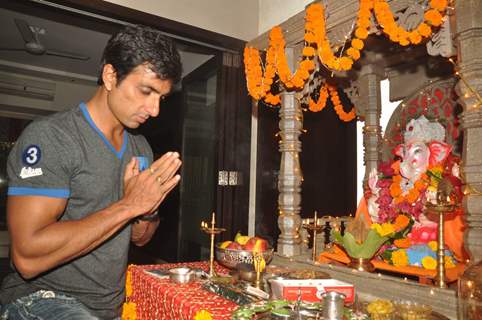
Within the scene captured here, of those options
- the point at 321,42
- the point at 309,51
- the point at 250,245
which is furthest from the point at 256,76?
the point at 250,245

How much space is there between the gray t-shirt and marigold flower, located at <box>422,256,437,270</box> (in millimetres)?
2252

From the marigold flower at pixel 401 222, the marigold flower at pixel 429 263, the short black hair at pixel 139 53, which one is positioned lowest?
the marigold flower at pixel 429 263

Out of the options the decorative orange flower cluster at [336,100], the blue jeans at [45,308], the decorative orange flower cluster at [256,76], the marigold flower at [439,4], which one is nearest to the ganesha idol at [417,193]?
the decorative orange flower cluster at [336,100]

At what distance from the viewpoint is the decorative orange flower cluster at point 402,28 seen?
201cm

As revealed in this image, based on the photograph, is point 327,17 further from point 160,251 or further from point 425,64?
point 160,251

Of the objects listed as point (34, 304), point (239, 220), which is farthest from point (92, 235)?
point (239, 220)

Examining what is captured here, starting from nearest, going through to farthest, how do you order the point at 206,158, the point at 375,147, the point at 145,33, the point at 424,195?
the point at 145,33
the point at 424,195
the point at 375,147
the point at 206,158

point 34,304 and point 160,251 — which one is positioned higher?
point 34,304

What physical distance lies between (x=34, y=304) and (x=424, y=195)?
310 cm

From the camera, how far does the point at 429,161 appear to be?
3328mm

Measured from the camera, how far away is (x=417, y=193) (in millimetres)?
3281

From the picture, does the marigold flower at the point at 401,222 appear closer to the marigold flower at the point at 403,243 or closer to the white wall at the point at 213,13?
the marigold flower at the point at 403,243

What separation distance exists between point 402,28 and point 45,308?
2.52m

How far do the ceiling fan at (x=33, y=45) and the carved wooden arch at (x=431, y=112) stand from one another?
541 centimetres
